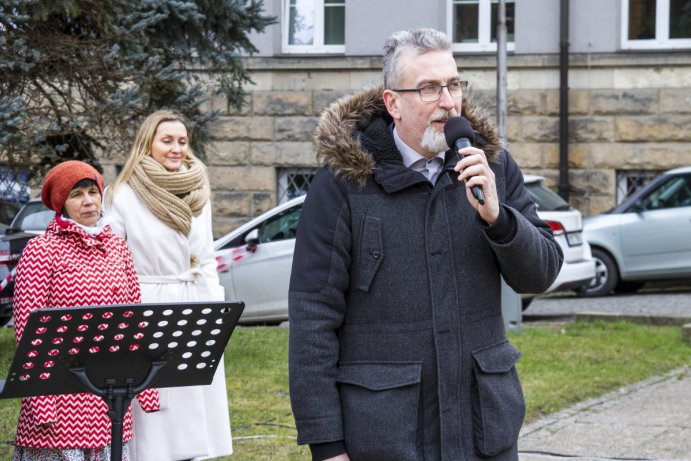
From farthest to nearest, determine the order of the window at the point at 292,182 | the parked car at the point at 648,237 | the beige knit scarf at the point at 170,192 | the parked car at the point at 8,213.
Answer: the window at the point at 292,182 → the parked car at the point at 648,237 → the parked car at the point at 8,213 → the beige knit scarf at the point at 170,192

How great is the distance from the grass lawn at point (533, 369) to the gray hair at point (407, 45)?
375cm

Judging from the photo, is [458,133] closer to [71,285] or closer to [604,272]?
[71,285]

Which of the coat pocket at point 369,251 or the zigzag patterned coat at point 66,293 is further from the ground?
the coat pocket at point 369,251

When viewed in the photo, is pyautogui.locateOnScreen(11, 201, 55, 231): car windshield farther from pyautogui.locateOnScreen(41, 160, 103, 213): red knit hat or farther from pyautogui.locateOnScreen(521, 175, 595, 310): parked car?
pyautogui.locateOnScreen(41, 160, 103, 213): red knit hat

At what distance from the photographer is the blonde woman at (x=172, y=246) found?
6.45 metres

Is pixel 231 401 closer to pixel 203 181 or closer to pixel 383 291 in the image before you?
pixel 203 181

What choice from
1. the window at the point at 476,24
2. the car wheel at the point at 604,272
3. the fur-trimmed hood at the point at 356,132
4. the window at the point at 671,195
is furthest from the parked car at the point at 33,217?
the fur-trimmed hood at the point at 356,132

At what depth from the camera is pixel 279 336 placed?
12.3 m

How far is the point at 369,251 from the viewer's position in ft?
12.4

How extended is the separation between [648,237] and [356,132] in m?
13.0

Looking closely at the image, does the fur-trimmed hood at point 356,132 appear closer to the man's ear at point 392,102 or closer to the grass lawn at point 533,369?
the man's ear at point 392,102

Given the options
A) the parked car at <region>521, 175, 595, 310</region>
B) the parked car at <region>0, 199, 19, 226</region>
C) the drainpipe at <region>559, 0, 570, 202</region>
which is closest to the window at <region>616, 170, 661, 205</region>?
the drainpipe at <region>559, 0, 570, 202</region>

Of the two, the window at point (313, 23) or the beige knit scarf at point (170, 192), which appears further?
the window at point (313, 23)

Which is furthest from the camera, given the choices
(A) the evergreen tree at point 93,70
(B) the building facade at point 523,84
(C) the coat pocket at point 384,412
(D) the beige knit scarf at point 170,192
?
(B) the building facade at point 523,84
